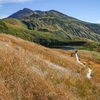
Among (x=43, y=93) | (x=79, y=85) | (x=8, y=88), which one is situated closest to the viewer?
(x=8, y=88)

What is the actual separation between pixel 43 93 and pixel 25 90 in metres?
0.75

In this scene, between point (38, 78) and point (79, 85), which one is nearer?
point (38, 78)

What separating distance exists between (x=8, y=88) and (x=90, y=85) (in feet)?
20.3

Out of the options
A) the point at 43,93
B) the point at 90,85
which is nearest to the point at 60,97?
the point at 43,93

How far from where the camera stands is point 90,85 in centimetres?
1322

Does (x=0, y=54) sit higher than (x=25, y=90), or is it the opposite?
(x=0, y=54)

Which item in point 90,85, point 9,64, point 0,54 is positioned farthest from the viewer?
point 90,85

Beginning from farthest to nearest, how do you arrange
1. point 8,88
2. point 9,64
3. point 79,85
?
point 79,85 < point 9,64 < point 8,88

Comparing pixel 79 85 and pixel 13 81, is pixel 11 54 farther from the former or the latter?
pixel 79 85

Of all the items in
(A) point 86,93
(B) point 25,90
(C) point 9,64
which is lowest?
(A) point 86,93

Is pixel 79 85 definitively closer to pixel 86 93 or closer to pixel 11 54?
pixel 86 93

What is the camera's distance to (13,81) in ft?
28.9

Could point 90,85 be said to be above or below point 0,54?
below

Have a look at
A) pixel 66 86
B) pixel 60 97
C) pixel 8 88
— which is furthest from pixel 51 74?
pixel 8 88
